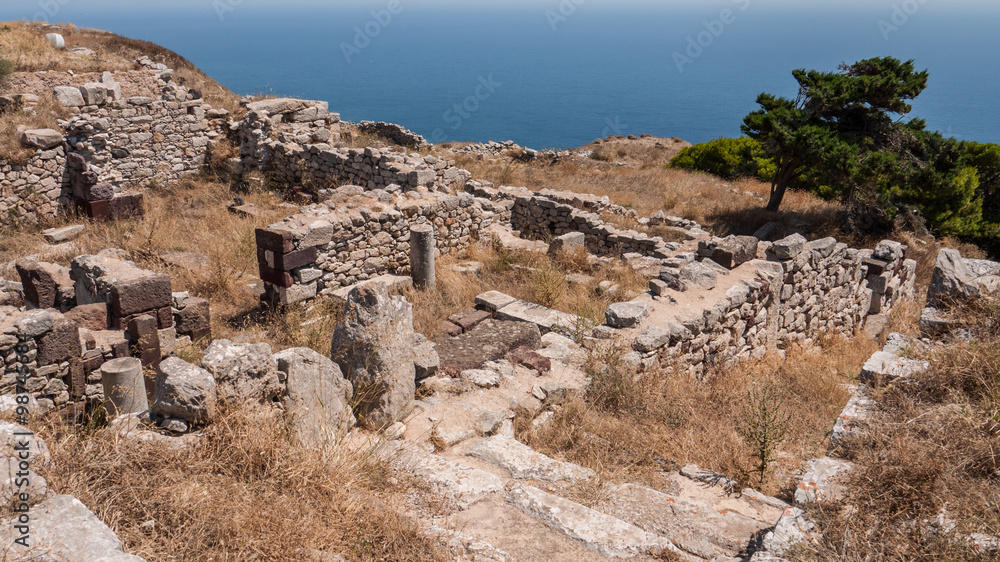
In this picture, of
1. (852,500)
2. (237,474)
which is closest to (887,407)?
(852,500)

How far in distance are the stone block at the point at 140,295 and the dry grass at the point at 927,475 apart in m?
7.21

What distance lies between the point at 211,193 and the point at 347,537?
13.7m

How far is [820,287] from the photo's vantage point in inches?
374

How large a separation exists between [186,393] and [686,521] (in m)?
3.32

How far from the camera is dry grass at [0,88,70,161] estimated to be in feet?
40.7

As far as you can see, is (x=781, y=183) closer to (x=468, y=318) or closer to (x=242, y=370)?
(x=468, y=318)

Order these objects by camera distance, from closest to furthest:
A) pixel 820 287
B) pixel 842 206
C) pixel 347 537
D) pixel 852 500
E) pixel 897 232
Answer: pixel 347 537 < pixel 852 500 < pixel 820 287 < pixel 897 232 < pixel 842 206

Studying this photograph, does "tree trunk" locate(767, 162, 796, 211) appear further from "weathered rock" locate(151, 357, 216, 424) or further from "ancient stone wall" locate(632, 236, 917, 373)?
"weathered rock" locate(151, 357, 216, 424)

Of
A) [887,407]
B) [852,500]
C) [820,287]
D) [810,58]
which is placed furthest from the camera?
[810,58]

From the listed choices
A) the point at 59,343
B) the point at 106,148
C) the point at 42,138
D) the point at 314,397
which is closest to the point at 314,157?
the point at 106,148

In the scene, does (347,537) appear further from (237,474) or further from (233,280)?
(233,280)

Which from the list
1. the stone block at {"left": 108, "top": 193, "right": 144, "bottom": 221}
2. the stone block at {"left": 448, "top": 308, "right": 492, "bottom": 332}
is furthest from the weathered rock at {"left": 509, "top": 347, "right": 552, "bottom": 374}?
the stone block at {"left": 108, "top": 193, "right": 144, "bottom": 221}

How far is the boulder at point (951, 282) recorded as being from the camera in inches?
251

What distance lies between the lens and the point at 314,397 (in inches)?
176
